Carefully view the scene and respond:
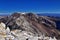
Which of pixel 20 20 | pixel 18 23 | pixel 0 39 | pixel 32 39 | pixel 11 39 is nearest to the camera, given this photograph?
pixel 0 39

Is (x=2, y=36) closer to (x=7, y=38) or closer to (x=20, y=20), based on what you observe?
(x=7, y=38)

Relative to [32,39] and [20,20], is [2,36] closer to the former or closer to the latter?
[32,39]

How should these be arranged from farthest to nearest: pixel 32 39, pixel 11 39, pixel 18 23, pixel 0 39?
pixel 18 23, pixel 32 39, pixel 11 39, pixel 0 39

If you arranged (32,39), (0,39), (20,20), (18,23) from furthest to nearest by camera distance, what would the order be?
(20,20), (18,23), (32,39), (0,39)

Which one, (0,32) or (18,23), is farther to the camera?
(18,23)

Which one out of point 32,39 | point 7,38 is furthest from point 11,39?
point 32,39

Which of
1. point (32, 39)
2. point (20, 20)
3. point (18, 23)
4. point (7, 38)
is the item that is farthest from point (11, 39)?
point (20, 20)

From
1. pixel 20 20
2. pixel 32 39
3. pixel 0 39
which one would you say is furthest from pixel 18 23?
pixel 0 39

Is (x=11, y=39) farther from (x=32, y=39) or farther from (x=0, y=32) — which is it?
(x=32, y=39)

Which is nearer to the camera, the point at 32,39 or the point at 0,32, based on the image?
the point at 0,32
